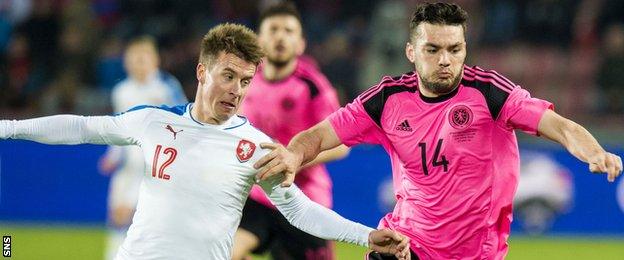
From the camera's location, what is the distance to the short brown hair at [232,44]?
16.8 feet

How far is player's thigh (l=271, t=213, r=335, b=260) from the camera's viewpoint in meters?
7.27

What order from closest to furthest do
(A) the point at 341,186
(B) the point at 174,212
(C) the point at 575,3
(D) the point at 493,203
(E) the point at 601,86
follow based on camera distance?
1. (B) the point at 174,212
2. (D) the point at 493,203
3. (A) the point at 341,186
4. (E) the point at 601,86
5. (C) the point at 575,3

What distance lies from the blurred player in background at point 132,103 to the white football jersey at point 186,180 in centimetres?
562

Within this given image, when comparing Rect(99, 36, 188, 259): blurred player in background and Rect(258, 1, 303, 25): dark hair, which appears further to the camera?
Rect(99, 36, 188, 259): blurred player in background

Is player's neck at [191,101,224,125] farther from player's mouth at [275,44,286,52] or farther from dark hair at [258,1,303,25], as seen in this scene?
dark hair at [258,1,303,25]

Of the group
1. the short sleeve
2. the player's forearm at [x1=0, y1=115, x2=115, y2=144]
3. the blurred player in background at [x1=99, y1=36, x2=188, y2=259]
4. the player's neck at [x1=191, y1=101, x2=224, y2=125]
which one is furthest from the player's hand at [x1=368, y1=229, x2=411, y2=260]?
the blurred player in background at [x1=99, y1=36, x2=188, y2=259]

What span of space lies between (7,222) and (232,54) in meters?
8.94

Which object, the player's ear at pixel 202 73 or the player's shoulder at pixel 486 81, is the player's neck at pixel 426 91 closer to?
the player's shoulder at pixel 486 81

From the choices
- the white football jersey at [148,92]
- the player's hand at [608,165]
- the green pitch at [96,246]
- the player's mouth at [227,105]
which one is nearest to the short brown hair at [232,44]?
the player's mouth at [227,105]

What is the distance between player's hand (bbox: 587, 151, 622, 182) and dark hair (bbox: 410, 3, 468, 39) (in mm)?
1028

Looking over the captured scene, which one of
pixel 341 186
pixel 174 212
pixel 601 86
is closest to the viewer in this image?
pixel 174 212

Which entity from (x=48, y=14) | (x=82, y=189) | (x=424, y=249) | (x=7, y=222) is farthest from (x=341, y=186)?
(x=424, y=249)

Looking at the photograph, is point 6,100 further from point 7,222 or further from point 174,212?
point 174,212

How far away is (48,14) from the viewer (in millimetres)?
15406
